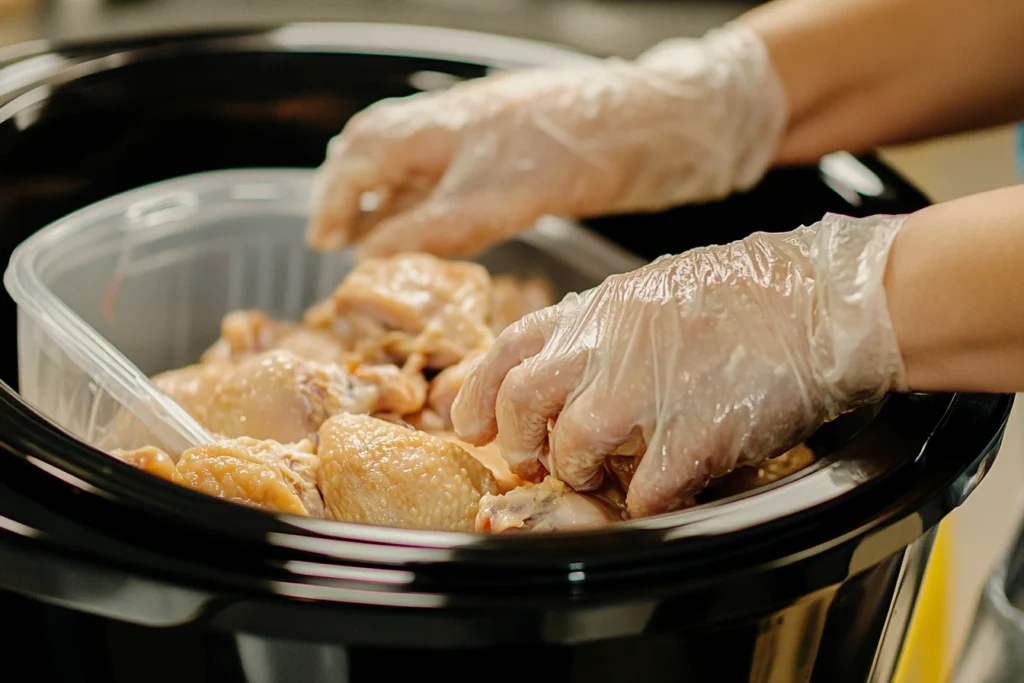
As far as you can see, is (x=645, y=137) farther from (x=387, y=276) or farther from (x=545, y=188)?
(x=387, y=276)

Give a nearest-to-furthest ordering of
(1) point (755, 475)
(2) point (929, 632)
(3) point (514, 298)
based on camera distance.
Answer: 1. (1) point (755, 475)
2. (2) point (929, 632)
3. (3) point (514, 298)

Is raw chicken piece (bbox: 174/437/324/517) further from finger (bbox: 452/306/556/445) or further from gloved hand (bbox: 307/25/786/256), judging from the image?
gloved hand (bbox: 307/25/786/256)

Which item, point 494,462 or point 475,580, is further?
point 494,462

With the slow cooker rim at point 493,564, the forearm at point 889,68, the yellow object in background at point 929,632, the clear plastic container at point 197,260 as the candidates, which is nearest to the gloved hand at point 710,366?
the slow cooker rim at point 493,564

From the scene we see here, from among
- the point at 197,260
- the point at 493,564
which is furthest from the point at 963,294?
the point at 197,260

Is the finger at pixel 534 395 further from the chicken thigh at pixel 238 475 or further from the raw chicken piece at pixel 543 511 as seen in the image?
the chicken thigh at pixel 238 475

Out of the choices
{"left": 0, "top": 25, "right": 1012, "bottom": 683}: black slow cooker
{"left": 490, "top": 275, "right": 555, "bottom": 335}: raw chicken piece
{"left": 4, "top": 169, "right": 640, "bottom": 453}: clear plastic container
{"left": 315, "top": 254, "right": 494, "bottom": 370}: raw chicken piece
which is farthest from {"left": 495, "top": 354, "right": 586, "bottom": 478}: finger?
{"left": 4, "top": 169, "right": 640, "bottom": 453}: clear plastic container

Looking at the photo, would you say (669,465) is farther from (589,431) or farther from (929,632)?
(929,632)
